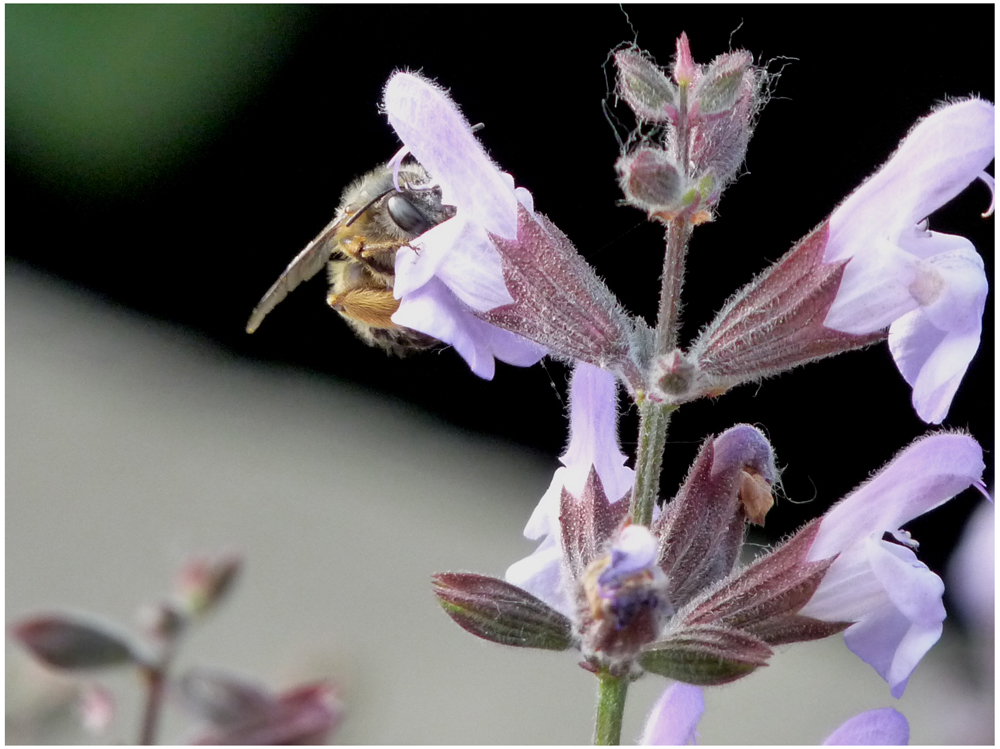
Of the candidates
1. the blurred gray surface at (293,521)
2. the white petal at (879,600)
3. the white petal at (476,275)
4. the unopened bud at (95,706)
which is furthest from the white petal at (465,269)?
the blurred gray surface at (293,521)

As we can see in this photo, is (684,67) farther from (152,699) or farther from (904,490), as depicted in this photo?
(152,699)

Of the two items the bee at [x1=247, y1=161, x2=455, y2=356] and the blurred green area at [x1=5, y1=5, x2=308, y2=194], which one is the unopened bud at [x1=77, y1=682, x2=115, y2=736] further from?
the blurred green area at [x1=5, y1=5, x2=308, y2=194]

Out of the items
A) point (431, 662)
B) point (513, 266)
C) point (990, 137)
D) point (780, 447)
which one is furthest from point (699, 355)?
point (431, 662)

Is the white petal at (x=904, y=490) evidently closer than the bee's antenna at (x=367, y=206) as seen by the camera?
Yes

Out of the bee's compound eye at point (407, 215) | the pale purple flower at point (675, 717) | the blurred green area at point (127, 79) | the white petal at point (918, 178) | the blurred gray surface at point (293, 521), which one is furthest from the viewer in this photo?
the blurred green area at point (127, 79)

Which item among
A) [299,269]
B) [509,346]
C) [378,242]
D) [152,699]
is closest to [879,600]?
[509,346]

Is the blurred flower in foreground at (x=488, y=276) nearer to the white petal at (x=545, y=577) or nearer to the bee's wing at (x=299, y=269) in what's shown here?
the white petal at (x=545, y=577)

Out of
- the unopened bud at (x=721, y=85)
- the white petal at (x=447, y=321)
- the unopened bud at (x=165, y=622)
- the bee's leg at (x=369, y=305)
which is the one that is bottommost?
the unopened bud at (x=165, y=622)

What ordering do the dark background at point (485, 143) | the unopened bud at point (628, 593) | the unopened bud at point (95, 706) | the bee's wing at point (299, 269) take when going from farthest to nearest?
the dark background at point (485, 143), the unopened bud at point (95, 706), the bee's wing at point (299, 269), the unopened bud at point (628, 593)
